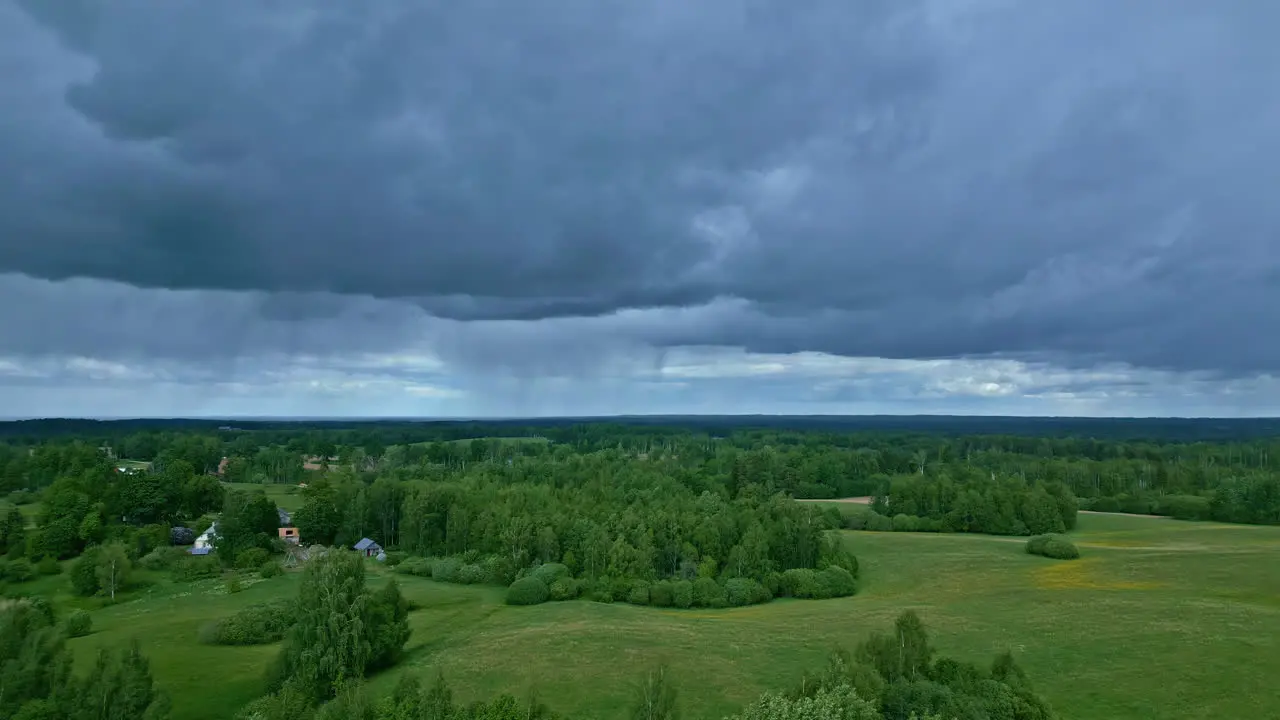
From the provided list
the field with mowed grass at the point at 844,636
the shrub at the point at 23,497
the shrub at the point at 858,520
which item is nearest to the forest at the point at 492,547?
the shrub at the point at 858,520

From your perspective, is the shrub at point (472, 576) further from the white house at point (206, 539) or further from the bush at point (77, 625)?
the white house at point (206, 539)

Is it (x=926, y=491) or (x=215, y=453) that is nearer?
(x=926, y=491)

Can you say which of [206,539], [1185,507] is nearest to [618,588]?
[206,539]

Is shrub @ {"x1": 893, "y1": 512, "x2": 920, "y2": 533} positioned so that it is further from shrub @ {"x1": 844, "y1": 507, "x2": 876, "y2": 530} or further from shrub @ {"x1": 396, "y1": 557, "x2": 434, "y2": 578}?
shrub @ {"x1": 396, "y1": 557, "x2": 434, "y2": 578}

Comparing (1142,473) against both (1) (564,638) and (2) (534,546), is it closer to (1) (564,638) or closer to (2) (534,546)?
(2) (534,546)

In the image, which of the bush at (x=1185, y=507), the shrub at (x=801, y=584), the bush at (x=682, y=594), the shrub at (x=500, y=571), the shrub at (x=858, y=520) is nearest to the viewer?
Result: the bush at (x=682, y=594)

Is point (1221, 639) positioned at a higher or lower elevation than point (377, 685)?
higher

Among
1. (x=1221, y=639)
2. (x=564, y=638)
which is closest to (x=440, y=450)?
(x=564, y=638)
